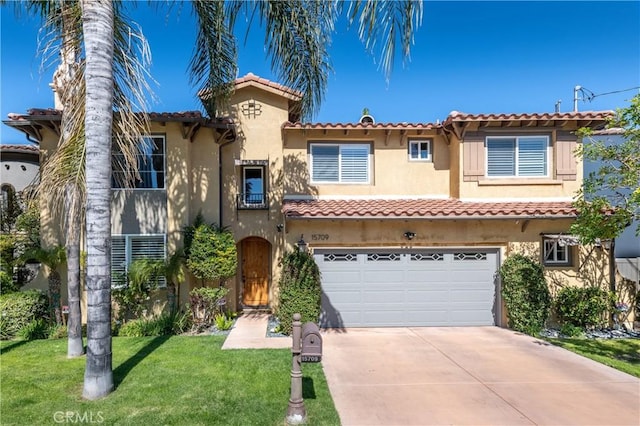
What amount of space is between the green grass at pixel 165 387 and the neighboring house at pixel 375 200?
3320 millimetres

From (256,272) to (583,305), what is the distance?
1048 cm

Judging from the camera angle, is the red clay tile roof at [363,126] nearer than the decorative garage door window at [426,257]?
No

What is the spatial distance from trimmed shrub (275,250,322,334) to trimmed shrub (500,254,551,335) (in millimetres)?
5638

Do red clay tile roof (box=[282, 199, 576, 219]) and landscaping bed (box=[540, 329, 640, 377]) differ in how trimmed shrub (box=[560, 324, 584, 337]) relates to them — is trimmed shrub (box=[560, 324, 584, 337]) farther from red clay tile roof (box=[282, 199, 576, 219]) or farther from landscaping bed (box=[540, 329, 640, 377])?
red clay tile roof (box=[282, 199, 576, 219])

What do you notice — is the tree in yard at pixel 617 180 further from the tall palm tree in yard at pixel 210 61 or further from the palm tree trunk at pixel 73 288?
the palm tree trunk at pixel 73 288

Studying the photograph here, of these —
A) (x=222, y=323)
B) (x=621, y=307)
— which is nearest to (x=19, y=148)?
(x=222, y=323)

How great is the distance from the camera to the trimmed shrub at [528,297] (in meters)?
10.0

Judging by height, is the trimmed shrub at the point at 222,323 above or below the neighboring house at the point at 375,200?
below

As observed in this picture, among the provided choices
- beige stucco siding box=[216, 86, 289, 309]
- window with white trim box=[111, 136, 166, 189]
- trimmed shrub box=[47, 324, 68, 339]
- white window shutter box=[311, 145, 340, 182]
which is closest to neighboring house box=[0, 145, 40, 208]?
window with white trim box=[111, 136, 166, 189]

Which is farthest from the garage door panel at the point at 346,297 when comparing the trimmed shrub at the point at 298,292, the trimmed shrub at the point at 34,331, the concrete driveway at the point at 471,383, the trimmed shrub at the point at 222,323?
the trimmed shrub at the point at 34,331

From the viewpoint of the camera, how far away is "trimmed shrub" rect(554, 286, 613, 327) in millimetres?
10211

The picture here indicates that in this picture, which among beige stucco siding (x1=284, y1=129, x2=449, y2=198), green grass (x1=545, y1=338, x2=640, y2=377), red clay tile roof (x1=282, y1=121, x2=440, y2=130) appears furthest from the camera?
beige stucco siding (x1=284, y1=129, x2=449, y2=198)

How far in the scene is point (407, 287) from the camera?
10.9 m

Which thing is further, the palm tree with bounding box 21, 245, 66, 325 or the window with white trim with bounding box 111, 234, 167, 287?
the window with white trim with bounding box 111, 234, 167, 287
